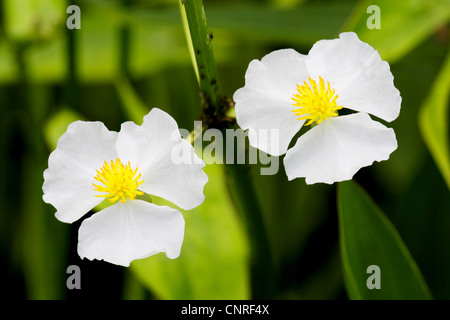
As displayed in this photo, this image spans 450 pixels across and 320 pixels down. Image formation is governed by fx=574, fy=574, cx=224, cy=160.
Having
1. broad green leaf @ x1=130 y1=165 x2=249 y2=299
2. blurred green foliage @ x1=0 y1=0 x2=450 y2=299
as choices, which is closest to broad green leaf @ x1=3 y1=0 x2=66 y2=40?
blurred green foliage @ x1=0 y1=0 x2=450 y2=299

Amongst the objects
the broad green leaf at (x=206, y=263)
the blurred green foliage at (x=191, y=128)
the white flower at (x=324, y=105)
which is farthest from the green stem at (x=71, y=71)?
the white flower at (x=324, y=105)

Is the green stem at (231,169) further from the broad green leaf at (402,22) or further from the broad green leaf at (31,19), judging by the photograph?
the broad green leaf at (31,19)

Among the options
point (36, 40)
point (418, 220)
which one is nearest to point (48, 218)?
point (36, 40)

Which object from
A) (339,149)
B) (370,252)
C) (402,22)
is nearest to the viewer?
(339,149)

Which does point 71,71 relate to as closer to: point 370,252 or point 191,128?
point 191,128

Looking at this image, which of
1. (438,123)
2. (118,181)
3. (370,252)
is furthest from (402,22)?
(118,181)

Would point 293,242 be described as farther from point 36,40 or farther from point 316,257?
point 36,40

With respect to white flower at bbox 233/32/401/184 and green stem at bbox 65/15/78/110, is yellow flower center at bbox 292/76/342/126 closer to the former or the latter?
white flower at bbox 233/32/401/184
